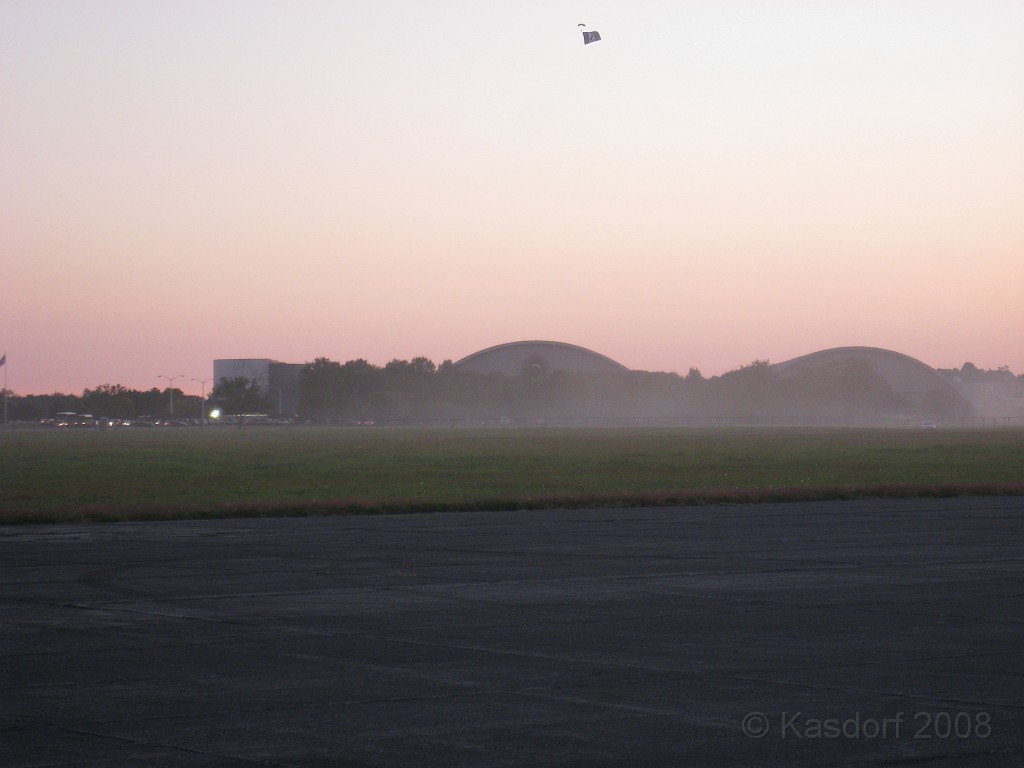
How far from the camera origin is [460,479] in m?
40.0

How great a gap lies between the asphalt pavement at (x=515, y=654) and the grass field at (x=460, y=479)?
9.03 meters

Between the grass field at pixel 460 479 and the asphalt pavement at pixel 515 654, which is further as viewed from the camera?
the grass field at pixel 460 479

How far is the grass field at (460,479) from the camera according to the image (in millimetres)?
27625

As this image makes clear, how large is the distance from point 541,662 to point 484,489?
82.3ft

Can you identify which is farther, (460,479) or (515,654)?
(460,479)

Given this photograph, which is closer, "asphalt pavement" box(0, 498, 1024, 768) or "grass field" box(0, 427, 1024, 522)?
"asphalt pavement" box(0, 498, 1024, 768)

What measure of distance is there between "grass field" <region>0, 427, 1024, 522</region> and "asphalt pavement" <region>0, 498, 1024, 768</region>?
9025 mm

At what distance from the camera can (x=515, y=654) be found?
973 centimetres

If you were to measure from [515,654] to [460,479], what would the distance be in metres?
30.3

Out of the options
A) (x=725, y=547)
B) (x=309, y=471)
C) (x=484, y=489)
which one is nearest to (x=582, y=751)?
(x=725, y=547)

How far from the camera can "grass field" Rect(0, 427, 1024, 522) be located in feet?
90.6

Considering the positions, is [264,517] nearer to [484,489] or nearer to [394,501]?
[394,501]

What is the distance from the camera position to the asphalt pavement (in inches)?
277

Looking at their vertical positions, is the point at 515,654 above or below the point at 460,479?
below
